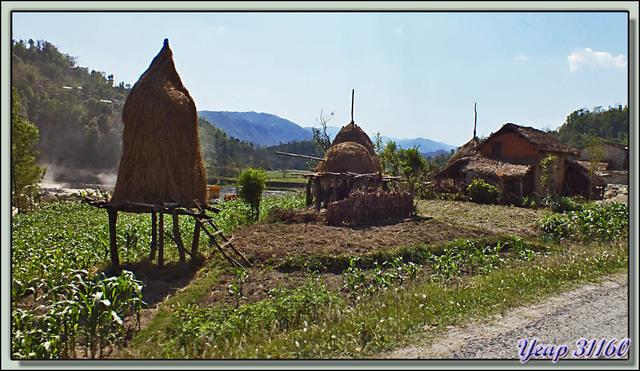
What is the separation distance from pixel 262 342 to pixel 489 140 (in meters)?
29.0

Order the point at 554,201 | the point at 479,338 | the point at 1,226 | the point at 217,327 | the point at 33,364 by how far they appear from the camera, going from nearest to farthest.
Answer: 1. the point at 33,364
2. the point at 1,226
3. the point at 479,338
4. the point at 217,327
5. the point at 554,201

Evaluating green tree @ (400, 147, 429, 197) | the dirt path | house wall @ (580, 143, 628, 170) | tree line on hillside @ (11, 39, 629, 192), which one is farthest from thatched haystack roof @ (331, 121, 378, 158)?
tree line on hillside @ (11, 39, 629, 192)

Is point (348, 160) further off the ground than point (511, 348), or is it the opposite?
point (348, 160)

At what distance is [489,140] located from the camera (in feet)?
101

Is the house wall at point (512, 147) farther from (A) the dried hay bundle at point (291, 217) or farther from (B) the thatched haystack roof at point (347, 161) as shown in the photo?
(A) the dried hay bundle at point (291, 217)

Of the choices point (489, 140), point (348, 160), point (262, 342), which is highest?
point (489, 140)

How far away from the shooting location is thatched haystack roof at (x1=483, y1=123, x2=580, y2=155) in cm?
2765

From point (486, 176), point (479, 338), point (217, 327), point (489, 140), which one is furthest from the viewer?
point (489, 140)

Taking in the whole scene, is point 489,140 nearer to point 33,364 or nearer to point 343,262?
point 343,262

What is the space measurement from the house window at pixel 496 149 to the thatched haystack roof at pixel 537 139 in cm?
54

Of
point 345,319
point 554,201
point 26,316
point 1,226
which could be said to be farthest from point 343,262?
point 554,201

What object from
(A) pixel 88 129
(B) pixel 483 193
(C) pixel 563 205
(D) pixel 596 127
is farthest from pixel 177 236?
(A) pixel 88 129

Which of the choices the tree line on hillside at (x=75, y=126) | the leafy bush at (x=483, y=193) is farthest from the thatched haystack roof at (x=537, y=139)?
the tree line on hillside at (x=75, y=126)

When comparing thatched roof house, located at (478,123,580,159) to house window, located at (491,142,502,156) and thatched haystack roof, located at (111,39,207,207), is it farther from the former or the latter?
thatched haystack roof, located at (111,39,207,207)
